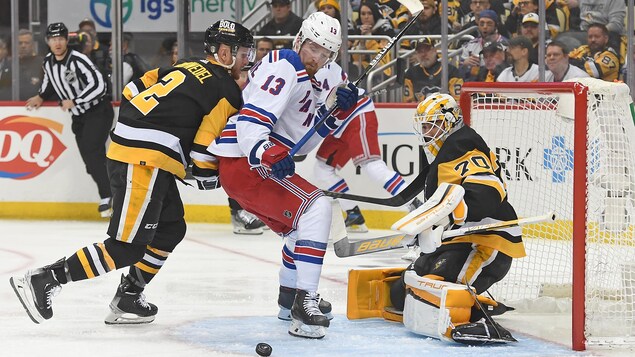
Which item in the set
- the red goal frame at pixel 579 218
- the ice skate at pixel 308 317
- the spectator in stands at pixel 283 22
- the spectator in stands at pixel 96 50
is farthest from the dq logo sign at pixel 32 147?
the red goal frame at pixel 579 218

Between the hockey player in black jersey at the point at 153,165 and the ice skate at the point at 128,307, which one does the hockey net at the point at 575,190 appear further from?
the ice skate at the point at 128,307

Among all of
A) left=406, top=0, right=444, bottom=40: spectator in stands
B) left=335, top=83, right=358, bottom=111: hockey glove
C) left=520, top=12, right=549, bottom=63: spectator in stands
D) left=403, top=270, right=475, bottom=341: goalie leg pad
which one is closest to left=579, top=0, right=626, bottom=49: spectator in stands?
left=520, top=12, right=549, bottom=63: spectator in stands

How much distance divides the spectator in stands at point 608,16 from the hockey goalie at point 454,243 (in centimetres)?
334

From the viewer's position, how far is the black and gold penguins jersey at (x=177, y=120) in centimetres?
386

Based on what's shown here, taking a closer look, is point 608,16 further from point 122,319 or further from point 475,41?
point 122,319

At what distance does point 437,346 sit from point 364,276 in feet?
1.75

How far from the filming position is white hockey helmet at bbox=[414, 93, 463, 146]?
12.7ft

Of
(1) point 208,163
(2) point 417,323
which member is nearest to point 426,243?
(2) point 417,323

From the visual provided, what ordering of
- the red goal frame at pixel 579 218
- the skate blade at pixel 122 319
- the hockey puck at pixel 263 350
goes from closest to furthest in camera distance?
the hockey puck at pixel 263 350
the red goal frame at pixel 579 218
the skate blade at pixel 122 319

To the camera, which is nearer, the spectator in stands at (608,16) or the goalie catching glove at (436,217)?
the goalie catching glove at (436,217)

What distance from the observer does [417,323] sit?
3.79 meters

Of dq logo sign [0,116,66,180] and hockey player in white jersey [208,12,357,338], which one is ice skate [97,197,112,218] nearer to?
dq logo sign [0,116,66,180]

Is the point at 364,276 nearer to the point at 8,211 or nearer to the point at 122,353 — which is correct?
the point at 122,353

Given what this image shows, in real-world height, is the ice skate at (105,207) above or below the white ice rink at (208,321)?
below
